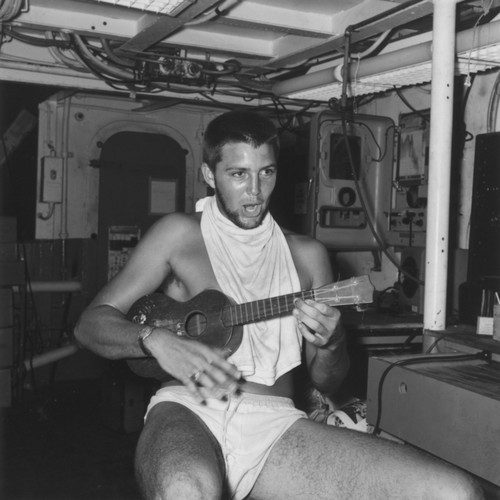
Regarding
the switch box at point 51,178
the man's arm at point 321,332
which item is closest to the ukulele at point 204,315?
the man's arm at point 321,332

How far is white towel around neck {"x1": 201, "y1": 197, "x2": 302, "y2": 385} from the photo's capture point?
7.49ft

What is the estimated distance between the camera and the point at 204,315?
2.30 metres

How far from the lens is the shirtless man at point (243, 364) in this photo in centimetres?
191

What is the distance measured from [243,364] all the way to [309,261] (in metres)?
0.57

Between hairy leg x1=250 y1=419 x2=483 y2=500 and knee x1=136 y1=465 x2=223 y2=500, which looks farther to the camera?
hairy leg x1=250 y1=419 x2=483 y2=500

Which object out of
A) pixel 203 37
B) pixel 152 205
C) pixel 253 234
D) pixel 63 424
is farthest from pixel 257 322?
pixel 152 205

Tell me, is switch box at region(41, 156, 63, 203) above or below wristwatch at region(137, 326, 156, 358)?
above

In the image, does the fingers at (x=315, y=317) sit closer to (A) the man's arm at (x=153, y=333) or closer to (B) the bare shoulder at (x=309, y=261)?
(A) the man's arm at (x=153, y=333)

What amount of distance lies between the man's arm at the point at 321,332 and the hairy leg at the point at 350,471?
0.91 feet

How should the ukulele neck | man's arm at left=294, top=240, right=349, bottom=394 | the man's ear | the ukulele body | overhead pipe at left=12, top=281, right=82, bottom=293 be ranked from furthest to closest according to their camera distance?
1. overhead pipe at left=12, top=281, right=82, bottom=293
2. the man's ear
3. the ukulele body
4. the ukulele neck
5. man's arm at left=294, top=240, right=349, bottom=394

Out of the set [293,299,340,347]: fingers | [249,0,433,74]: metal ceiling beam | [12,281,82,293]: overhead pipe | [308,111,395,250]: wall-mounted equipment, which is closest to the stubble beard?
[293,299,340,347]: fingers

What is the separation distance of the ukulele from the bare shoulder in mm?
294

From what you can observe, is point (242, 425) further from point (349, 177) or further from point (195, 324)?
point (349, 177)

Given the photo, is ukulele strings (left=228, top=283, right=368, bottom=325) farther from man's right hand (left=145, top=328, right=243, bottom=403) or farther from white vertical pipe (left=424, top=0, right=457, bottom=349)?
white vertical pipe (left=424, top=0, right=457, bottom=349)
